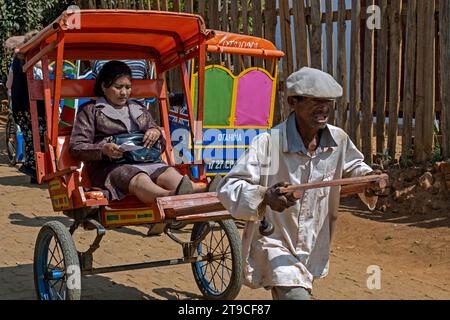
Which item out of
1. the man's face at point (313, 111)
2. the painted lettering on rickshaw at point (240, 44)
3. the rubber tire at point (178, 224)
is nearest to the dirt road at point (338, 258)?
the rubber tire at point (178, 224)

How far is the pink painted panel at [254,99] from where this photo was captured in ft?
26.7

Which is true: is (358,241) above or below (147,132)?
below

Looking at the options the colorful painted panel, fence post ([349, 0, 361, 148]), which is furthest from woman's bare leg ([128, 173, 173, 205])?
fence post ([349, 0, 361, 148])

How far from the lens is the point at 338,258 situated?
277 inches

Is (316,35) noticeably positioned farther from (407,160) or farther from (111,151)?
(111,151)

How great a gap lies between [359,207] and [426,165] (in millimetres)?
847

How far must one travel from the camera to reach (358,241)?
294 inches

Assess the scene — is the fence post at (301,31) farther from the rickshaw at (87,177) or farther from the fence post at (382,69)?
the rickshaw at (87,177)

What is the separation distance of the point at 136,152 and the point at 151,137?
0.77 feet

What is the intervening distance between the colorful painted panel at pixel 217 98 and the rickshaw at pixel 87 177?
1496 mm

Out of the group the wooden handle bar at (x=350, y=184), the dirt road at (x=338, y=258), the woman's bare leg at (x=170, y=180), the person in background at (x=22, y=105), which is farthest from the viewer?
the person in background at (x=22, y=105)

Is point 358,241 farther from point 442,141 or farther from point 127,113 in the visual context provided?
point 127,113

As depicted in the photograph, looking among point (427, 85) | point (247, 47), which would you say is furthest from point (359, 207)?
point (247, 47)

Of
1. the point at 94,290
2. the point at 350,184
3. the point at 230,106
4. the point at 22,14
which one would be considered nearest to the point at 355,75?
the point at 230,106
